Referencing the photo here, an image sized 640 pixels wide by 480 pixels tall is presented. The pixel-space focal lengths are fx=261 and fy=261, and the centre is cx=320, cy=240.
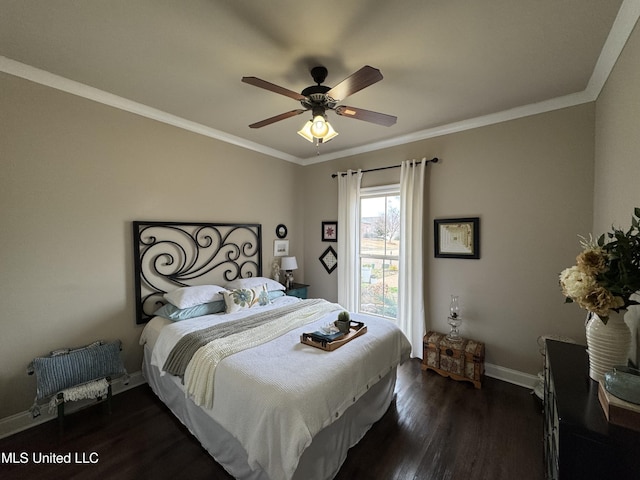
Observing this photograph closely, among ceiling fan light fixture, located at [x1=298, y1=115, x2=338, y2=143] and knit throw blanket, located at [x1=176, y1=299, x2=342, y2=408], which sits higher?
ceiling fan light fixture, located at [x1=298, y1=115, x2=338, y2=143]

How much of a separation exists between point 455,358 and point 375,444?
129cm

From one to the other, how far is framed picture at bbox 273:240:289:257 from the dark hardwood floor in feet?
7.28

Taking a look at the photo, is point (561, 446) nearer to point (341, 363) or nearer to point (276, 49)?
point (341, 363)

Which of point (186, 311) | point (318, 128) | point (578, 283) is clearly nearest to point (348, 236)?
point (318, 128)

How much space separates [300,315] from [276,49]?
7.01 ft

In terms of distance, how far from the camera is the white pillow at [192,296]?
2506mm

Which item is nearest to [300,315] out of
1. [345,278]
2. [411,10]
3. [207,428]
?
[207,428]

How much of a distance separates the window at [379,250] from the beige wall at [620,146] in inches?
71.2

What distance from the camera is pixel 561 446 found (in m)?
0.95

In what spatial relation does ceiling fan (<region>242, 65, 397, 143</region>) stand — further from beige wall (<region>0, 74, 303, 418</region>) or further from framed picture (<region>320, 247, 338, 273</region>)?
framed picture (<region>320, 247, 338, 273</region>)

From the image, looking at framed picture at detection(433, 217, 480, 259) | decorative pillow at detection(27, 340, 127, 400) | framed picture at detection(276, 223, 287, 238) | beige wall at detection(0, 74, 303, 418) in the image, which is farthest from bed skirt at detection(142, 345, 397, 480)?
framed picture at detection(276, 223, 287, 238)

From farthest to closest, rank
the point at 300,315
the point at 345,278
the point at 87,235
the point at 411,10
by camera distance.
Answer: the point at 345,278 < the point at 300,315 < the point at 87,235 < the point at 411,10

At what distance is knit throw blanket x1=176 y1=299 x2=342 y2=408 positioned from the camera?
1707 mm

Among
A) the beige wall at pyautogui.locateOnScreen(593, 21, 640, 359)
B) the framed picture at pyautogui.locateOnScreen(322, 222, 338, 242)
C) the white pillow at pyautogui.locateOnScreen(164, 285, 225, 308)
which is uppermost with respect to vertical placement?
the beige wall at pyautogui.locateOnScreen(593, 21, 640, 359)
